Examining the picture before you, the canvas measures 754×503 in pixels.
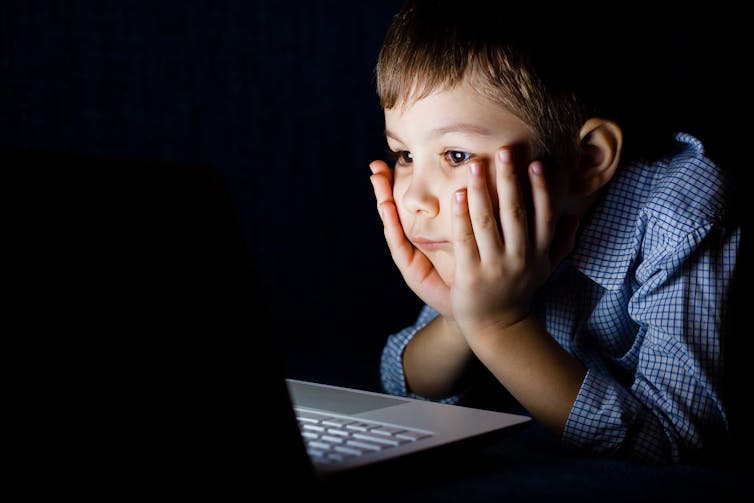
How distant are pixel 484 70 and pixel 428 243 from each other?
7.8 inches

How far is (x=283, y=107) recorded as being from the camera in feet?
4.25

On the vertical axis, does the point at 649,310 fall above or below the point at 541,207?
below

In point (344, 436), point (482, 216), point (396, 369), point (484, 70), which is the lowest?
point (396, 369)

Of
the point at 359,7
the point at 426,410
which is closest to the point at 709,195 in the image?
the point at 426,410

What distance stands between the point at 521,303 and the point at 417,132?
0.21 metres

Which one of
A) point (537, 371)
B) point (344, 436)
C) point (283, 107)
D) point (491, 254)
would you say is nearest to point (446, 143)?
point (491, 254)

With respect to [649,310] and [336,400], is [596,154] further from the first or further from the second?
[336,400]

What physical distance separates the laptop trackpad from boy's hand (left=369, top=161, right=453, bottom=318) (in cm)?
20

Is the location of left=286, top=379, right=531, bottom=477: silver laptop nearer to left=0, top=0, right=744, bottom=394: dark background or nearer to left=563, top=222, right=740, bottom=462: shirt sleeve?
left=563, top=222, right=740, bottom=462: shirt sleeve

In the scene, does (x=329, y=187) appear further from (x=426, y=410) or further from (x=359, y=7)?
(x=426, y=410)

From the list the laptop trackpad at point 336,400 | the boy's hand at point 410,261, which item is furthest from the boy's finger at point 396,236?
the laptop trackpad at point 336,400

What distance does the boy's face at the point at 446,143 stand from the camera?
85 centimetres

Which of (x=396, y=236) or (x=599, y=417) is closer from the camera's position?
(x=599, y=417)

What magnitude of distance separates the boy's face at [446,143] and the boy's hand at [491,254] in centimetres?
3
